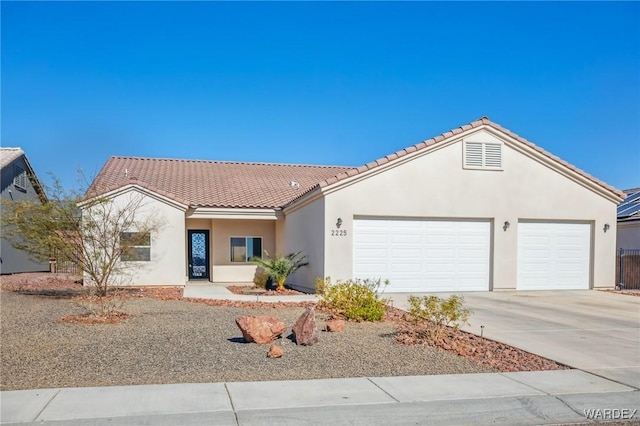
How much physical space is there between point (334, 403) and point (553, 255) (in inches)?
590

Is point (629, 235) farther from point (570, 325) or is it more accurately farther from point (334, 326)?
point (334, 326)

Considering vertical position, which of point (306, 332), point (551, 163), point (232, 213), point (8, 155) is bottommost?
Result: point (306, 332)

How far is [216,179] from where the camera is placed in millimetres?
24750

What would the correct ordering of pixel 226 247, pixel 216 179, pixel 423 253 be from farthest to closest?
pixel 216 179
pixel 226 247
pixel 423 253

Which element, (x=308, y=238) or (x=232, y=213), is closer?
(x=308, y=238)

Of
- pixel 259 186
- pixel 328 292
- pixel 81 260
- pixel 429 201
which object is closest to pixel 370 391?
pixel 328 292

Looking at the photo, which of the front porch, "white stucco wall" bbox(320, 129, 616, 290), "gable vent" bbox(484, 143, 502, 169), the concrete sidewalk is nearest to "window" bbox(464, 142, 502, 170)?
"gable vent" bbox(484, 143, 502, 169)

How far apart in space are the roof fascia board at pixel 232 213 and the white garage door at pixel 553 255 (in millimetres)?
9494

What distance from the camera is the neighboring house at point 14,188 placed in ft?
73.8

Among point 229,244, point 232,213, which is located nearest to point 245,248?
point 229,244

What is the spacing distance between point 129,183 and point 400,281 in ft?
33.5

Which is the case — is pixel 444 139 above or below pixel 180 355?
above

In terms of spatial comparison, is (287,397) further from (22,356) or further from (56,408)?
(22,356)

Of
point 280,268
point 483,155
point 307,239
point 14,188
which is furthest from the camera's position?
point 14,188
